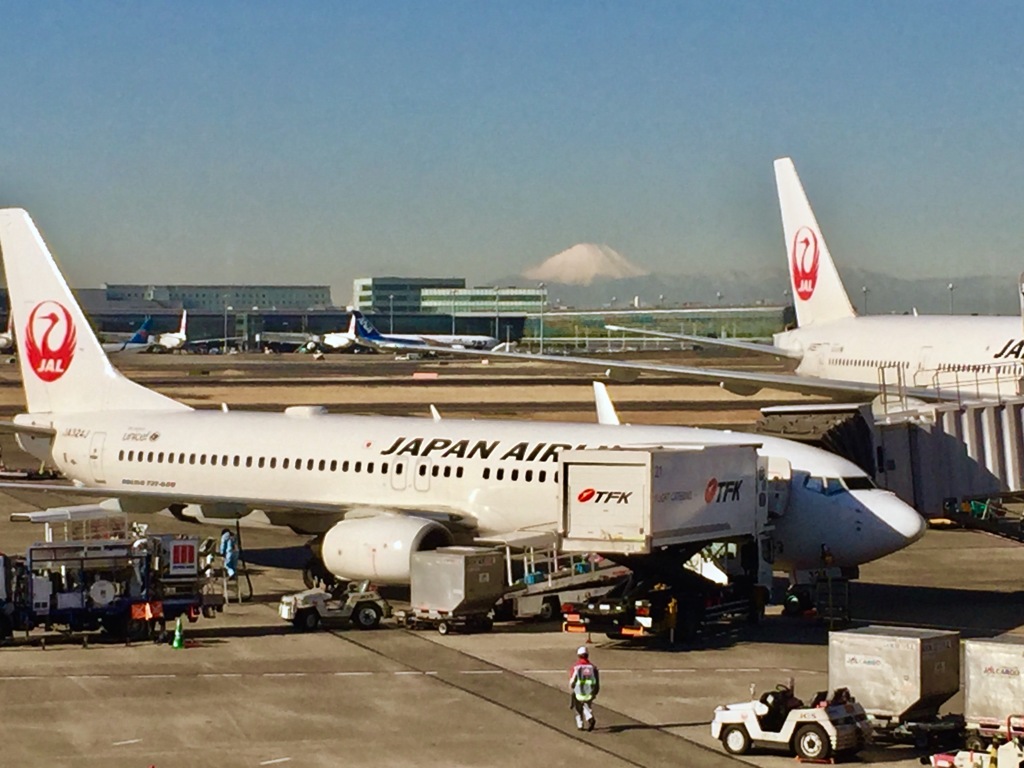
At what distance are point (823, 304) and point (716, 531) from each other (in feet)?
130

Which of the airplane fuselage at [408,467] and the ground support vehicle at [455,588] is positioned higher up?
the airplane fuselage at [408,467]

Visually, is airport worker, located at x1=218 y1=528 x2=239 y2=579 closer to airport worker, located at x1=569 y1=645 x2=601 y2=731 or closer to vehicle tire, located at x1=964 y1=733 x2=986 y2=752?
airport worker, located at x1=569 y1=645 x2=601 y2=731

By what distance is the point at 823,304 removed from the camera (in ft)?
232

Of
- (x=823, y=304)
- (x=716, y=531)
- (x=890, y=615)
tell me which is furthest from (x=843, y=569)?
(x=823, y=304)

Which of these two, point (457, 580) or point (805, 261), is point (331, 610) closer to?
point (457, 580)

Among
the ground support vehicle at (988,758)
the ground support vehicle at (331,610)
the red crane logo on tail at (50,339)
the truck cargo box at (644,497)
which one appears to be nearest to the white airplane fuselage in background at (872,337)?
the truck cargo box at (644,497)

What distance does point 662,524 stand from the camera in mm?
31344

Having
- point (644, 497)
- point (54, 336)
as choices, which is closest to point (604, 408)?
point (644, 497)

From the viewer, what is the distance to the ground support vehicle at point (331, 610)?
112ft

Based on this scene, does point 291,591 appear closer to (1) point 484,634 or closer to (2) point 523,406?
(1) point 484,634

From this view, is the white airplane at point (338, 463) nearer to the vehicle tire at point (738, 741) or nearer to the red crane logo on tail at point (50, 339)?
the red crane logo on tail at point (50, 339)

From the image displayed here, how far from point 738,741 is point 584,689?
2525 millimetres

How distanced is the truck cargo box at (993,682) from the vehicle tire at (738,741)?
3.39 metres

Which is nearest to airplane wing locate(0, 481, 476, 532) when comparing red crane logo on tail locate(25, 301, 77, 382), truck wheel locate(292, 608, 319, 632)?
truck wheel locate(292, 608, 319, 632)
